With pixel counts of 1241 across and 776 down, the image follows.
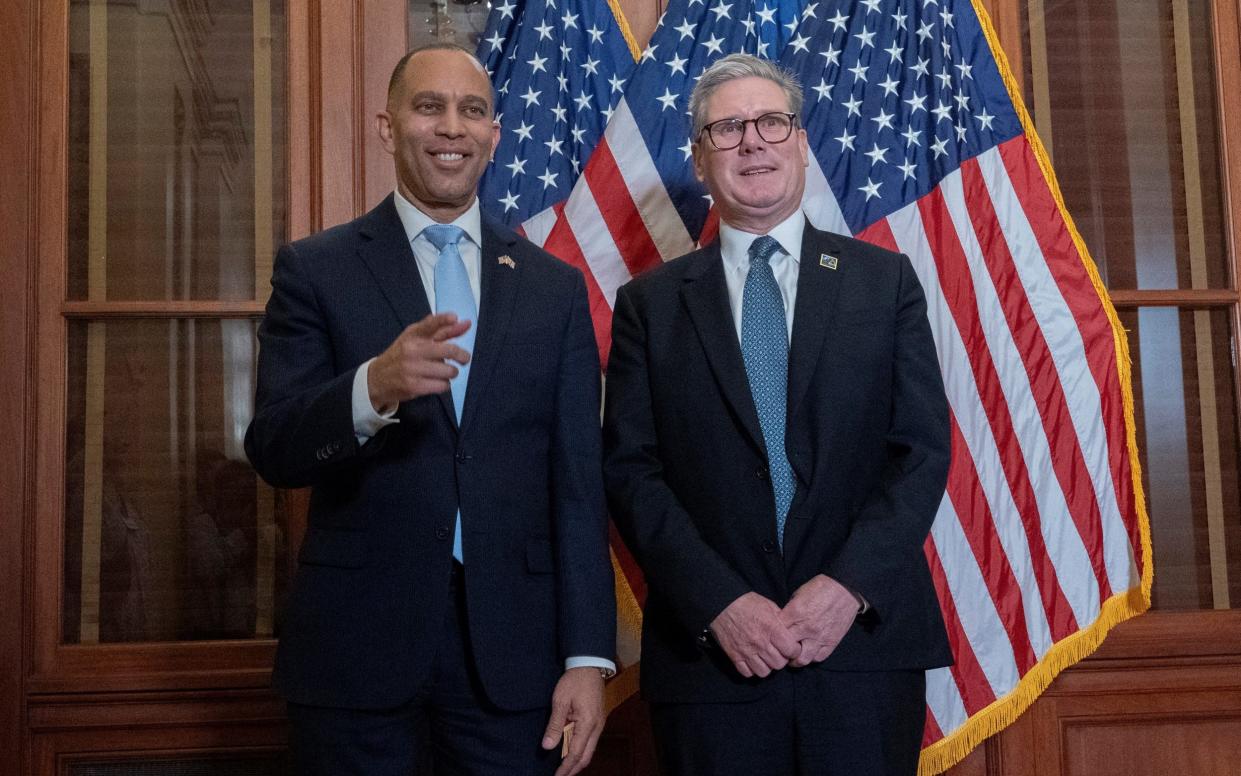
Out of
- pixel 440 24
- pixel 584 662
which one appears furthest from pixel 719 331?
pixel 440 24

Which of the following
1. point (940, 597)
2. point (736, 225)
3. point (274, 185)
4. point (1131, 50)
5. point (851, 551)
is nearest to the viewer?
point (851, 551)

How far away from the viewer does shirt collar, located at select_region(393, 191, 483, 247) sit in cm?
198

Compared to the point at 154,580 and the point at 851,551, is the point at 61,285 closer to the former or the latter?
the point at 154,580

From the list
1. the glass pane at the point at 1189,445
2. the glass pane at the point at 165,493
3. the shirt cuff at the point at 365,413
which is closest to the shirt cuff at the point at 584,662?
the shirt cuff at the point at 365,413

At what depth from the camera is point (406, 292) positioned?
1.89m

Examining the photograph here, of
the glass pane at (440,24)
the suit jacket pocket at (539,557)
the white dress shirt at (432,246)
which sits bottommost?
the suit jacket pocket at (539,557)

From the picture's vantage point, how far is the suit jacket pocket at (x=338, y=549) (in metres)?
1.79

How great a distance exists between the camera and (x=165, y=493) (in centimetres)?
279

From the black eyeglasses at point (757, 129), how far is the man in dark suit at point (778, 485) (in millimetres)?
12

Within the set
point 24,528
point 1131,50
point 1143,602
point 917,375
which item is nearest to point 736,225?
point 917,375

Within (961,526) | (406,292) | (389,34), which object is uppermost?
(389,34)

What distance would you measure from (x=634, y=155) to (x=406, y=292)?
104 cm

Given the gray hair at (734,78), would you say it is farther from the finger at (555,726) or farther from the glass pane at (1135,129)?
the finger at (555,726)

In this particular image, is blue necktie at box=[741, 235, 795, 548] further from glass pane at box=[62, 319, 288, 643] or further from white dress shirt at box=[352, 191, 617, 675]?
glass pane at box=[62, 319, 288, 643]
